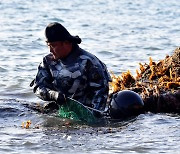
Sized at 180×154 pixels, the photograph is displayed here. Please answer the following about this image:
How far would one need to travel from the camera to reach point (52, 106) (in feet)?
34.9

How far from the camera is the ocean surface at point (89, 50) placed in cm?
855

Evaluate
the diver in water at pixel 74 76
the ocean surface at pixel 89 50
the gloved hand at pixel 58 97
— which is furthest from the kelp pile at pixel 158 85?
the gloved hand at pixel 58 97

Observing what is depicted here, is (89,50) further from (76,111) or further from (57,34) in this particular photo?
(57,34)

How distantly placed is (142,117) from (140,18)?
21086 millimetres

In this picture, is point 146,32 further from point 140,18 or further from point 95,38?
point 140,18

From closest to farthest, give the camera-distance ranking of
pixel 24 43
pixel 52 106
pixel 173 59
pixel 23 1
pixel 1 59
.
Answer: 1. pixel 52 106
2. pixel 173 59
3. pixel 1 59
4. pixel 24 43
5. pixel 23 1

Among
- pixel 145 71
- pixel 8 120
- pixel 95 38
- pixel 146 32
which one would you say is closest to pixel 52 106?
pixel 8 120

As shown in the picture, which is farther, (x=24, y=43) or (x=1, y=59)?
(x=24, y=43)

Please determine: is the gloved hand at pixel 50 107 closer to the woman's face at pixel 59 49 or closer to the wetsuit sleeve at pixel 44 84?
the wetsuit sleeve at pixel 44 84

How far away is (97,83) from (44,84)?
811mm

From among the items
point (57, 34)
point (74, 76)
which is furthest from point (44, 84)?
point (57, 34)

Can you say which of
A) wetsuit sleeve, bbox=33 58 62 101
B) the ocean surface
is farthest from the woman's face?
the ocean surface

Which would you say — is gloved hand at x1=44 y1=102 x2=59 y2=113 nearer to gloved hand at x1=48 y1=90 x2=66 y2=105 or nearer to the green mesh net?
the green mesh net

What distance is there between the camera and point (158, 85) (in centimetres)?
1122
